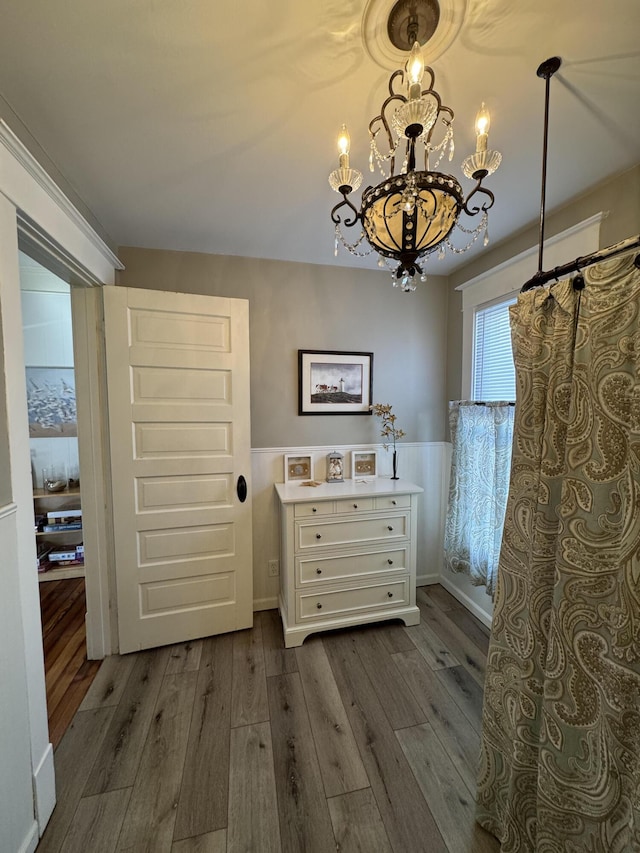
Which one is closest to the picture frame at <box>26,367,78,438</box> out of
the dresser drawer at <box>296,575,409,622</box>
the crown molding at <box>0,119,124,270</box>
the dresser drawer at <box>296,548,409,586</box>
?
the crown molding at <box>0,119,124,270</box>

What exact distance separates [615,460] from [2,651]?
1888mm

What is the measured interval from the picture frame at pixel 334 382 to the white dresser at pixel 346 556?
1.94ft

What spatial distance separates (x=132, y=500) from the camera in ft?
6.39

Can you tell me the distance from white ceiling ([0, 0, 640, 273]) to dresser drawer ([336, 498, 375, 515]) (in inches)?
66.7

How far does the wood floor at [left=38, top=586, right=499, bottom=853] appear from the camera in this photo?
1.15 meters

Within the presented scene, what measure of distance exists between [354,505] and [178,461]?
1.14 m

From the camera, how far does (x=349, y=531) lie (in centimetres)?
212

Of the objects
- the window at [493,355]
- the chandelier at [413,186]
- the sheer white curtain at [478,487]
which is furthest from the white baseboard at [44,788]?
the window at [493,355]

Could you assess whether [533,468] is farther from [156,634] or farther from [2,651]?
[156,634]

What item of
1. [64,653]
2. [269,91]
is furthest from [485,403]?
[64,653]

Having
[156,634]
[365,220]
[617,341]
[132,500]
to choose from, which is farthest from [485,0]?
[156,634]

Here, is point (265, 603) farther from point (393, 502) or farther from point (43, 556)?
point (43, 556)

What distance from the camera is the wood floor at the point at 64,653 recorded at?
1.63m

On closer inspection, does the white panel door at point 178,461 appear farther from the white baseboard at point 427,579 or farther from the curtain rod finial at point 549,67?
the curtain rod finial at point 549,67
